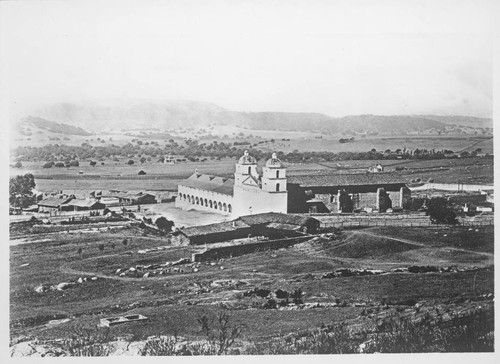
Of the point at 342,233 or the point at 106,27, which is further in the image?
the point at 342,233

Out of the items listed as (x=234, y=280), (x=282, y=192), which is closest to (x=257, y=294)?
(x=234, y=280)

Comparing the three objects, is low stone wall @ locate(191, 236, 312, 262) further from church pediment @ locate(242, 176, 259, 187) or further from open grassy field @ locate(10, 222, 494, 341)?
church pediment @ locate(242, 176, 259, 187)

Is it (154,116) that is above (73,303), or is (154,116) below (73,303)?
above

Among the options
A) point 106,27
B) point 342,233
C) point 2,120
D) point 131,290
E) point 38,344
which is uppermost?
point 106,27

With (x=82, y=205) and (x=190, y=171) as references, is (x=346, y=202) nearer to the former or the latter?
(x=190, y=171)

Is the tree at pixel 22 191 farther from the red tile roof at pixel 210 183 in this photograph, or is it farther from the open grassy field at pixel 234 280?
the red tile roof at pixel 210 183

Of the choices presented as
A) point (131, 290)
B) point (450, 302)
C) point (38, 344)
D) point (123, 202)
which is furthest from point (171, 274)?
point (450, 302)

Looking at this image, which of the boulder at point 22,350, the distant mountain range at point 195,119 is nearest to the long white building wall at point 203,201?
the distant mountain range at point 195,119

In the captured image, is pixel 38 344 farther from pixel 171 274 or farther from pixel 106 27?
pixel 106 27
